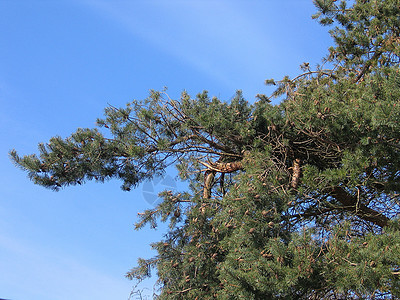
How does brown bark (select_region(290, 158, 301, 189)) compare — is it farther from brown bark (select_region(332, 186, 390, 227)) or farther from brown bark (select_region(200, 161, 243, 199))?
brown bark (select_region(200, 161, 243, 199))

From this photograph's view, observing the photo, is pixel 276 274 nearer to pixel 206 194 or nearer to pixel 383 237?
pixel 383 237

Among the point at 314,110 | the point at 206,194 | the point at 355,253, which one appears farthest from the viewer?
the point at 206,194

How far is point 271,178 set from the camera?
399cm

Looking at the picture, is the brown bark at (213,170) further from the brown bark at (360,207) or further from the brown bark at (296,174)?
the brown bark at (360,207)

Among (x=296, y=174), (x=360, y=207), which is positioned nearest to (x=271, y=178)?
(x=296, y=174)

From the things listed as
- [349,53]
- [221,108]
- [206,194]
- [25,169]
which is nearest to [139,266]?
[206,194]


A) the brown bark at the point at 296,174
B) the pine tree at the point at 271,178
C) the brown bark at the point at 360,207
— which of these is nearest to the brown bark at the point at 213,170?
the pine tree at the point at 271,178

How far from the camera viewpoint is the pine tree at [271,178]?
3379 millimetres

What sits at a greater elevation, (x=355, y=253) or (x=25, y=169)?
(x=25, y=169)

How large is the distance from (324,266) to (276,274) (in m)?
0.41

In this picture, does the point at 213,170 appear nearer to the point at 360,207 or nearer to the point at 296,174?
the point at 296,174

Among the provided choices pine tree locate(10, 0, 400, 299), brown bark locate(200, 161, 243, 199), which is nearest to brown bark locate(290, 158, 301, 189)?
pine tree locate(10, 0, 400, 299)

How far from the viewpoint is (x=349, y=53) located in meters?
5.91

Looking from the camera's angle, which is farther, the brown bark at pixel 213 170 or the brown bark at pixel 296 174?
the brown bark at pixel 213 170
